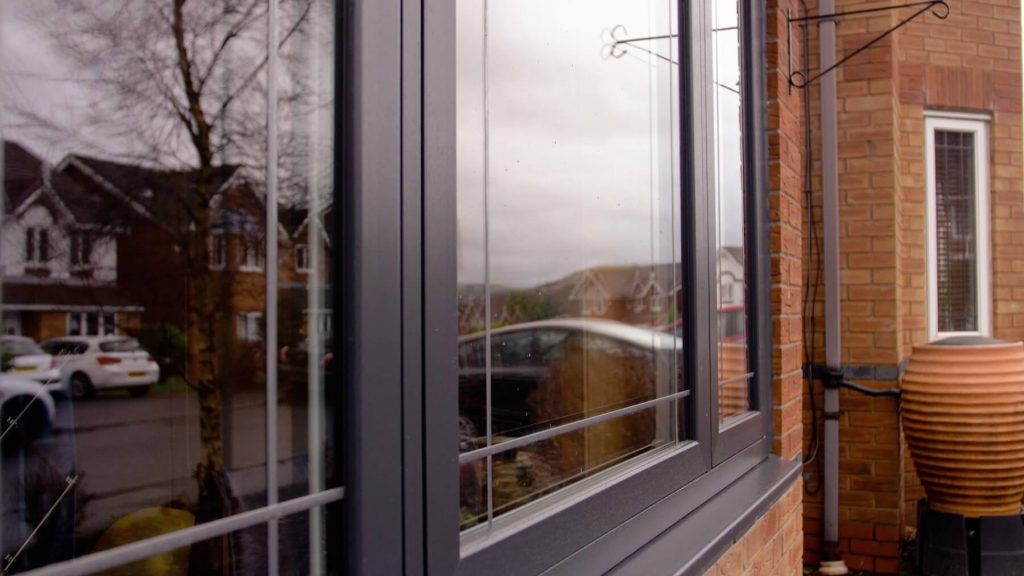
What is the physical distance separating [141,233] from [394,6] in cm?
44

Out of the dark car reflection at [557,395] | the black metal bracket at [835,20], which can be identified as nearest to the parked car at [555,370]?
the dark car reflection at [557,395]

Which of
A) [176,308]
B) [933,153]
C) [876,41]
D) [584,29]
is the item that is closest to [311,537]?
[176,308]

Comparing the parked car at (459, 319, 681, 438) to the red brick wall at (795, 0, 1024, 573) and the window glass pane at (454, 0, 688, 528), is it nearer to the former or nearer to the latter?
the window glass pane at (454, 0, 688, 528)

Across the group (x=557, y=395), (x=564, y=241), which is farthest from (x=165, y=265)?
(x=564, y=241)

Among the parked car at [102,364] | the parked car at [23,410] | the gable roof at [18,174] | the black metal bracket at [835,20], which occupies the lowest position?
the parked car at [23,410]

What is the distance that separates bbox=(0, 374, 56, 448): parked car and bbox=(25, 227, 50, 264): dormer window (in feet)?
0.30

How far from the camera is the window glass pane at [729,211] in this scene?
250 centimetres

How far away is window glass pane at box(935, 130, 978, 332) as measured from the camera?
5.22 m

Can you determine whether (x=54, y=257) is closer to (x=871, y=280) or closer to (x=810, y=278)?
(x=810, y=278)

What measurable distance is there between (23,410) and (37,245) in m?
0.13

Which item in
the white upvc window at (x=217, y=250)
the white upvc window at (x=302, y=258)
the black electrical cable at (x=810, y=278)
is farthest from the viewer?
the black electrical cable at (x=810, y=278)

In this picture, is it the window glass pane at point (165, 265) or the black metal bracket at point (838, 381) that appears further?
the black metal bracket at point (838, 381)

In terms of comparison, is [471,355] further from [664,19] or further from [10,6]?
[664,19]

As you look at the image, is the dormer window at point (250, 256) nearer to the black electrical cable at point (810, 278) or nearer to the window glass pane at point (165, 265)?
the window glass pane at point (165, 265)
